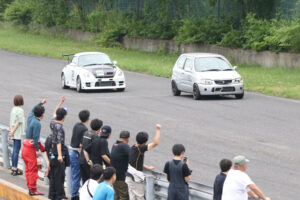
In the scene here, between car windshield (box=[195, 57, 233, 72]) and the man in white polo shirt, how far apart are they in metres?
16.5

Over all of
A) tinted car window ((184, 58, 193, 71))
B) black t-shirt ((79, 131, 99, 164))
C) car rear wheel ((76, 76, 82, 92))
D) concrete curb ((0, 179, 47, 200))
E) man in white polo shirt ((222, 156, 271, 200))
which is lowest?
concrete curb ((0, 179, 47, 200))

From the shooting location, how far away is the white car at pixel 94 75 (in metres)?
27.9

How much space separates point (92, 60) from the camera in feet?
95.6

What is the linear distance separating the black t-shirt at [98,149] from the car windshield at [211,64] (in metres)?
14.6

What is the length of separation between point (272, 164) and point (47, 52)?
1316 inches

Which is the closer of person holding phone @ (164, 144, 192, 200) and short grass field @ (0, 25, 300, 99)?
person holding phone @ (164, 144, 192, 200)

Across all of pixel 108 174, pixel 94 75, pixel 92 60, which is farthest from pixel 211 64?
pixel 108 174

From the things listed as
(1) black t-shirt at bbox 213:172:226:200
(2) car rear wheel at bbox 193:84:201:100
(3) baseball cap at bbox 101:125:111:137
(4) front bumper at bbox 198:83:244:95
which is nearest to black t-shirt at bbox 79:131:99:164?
(3) baseball cap at bbox 101:125:111:137

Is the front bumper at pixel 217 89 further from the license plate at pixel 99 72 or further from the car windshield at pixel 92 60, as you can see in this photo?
the car windshield at pixel 92 60

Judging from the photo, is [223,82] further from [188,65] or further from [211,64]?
[188,65]

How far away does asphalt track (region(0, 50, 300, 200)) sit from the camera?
1475cm

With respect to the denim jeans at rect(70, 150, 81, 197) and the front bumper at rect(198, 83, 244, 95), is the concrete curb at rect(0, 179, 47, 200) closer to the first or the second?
the denim jeans at rect(70, 150, 81, 197)

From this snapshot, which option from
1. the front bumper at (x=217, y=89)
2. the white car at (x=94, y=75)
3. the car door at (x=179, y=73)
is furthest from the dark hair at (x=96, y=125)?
the white car at (x=94, y=75)

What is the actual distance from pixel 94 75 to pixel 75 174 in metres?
15.9
